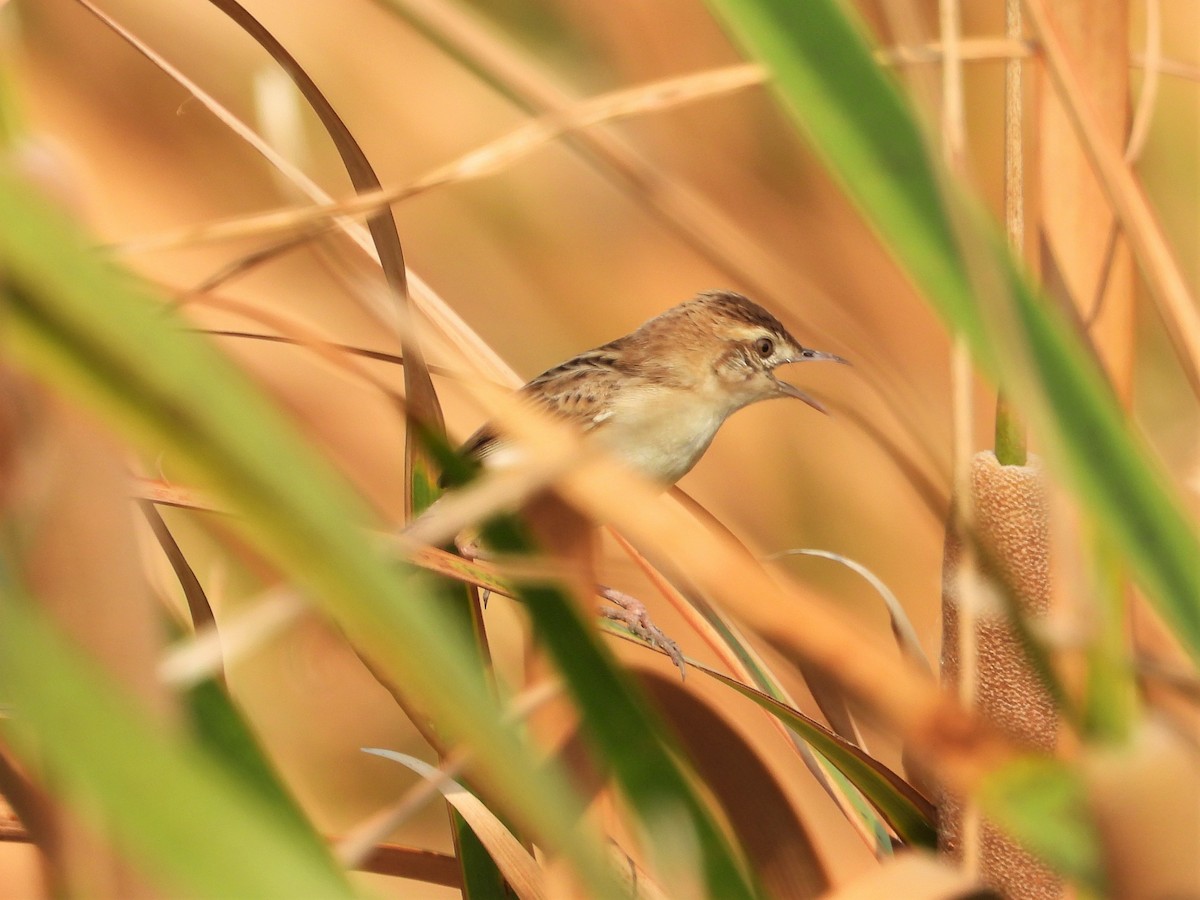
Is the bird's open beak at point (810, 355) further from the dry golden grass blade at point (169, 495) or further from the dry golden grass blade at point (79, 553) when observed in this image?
the dry golden grass blade at point (79, 553)

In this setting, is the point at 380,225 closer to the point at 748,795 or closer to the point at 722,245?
the point at 722,245

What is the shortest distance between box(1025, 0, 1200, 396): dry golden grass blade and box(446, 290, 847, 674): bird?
107 centimetres

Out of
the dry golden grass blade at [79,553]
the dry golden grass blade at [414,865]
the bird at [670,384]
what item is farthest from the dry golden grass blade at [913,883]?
the bird at [670,384]

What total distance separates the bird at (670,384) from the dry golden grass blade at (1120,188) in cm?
107

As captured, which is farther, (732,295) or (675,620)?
(732,295)

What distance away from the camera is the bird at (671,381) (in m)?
1.92

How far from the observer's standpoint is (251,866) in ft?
1.19

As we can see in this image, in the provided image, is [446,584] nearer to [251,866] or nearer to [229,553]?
[251,866]

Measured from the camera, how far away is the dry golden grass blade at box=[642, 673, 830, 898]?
98 centimetres

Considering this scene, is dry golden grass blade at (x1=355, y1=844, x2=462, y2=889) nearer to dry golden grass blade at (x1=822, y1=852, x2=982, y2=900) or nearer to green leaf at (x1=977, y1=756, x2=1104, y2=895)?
dry golden grass blade at (x1=822, y1=852, x2=982, y2=900)

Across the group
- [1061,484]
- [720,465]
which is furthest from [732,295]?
[1061,484]

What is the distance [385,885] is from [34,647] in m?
1.46

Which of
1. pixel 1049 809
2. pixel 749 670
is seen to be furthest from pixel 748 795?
pixel 1049 809

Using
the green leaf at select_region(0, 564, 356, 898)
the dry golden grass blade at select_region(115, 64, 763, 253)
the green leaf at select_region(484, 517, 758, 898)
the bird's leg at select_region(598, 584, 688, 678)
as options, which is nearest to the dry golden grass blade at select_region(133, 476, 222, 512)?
the dry golden grass blade at select_region(115, 64, 763, 253)
